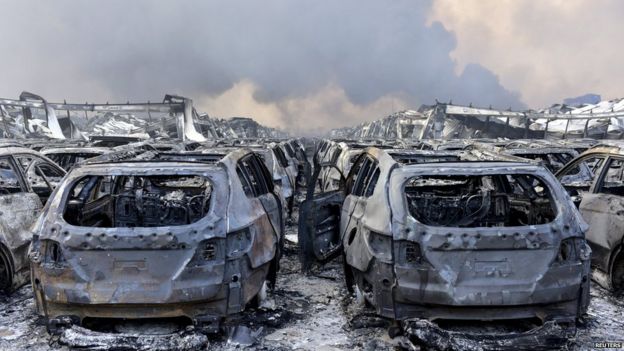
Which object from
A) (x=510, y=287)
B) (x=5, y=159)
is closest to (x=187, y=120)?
(x=5, y=159)

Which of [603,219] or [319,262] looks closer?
[603,219]

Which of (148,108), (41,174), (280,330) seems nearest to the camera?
(280,330)

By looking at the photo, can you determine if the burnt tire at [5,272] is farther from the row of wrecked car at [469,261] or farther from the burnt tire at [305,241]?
the row of wrecked car at [469,261]

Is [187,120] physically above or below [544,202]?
above

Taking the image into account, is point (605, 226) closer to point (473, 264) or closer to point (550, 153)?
point (473, 264)

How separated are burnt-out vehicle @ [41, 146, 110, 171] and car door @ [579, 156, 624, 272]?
27.0 feet

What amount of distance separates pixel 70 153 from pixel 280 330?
739cm

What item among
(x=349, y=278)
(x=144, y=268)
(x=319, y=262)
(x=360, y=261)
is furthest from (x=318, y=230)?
(x=144, y=268)

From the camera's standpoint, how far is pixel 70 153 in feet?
34.1

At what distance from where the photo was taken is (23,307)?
5.58m

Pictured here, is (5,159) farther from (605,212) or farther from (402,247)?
(605,212)

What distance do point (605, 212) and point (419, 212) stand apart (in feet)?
6.97

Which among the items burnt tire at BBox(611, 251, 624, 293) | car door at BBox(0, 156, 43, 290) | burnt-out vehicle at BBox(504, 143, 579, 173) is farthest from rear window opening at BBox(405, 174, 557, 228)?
car door at BBox(0, 156, 43, 290)

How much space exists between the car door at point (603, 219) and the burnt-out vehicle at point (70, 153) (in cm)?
822
